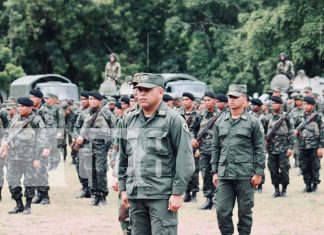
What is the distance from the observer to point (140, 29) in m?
41.7

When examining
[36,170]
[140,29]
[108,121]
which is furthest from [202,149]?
[140,29]

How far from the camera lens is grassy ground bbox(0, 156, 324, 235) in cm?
1102

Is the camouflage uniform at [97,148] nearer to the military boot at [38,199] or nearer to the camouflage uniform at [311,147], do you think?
the military boot at [38,199]

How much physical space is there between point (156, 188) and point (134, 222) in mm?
385

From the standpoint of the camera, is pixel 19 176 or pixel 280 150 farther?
pixel 280 150

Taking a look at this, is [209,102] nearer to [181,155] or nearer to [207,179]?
[207,179]

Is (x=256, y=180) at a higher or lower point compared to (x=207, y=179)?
higher

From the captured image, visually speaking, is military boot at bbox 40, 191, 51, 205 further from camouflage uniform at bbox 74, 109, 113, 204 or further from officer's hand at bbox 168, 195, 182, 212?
officer's hand at bbox 168, 195, 182, 212

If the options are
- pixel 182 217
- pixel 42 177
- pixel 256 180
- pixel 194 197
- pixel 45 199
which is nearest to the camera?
pixel 256 180

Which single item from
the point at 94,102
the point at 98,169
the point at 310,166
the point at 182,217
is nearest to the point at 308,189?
the point at 310,166

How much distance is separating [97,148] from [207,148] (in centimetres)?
189

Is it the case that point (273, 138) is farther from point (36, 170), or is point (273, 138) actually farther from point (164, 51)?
point (164, 51)

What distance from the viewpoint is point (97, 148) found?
13.7m

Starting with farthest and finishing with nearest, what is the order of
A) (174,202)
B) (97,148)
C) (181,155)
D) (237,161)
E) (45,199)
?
(45,199)
(97,148)
(237,161)
(181,155)
(174,202)
